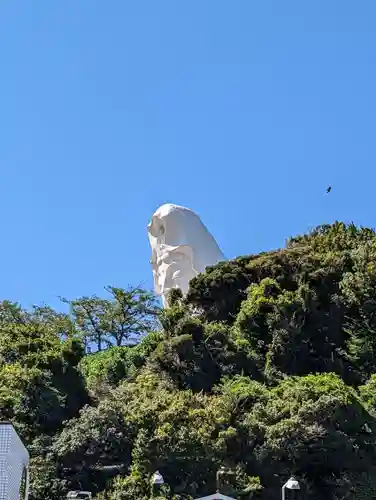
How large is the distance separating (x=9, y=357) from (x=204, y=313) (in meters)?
5.35

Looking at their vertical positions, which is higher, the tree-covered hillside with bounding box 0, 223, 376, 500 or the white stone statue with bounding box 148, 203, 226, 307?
the white stone statue with bounding box 148, 203, 226, 307

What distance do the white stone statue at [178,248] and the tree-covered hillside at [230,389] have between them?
3.79 m

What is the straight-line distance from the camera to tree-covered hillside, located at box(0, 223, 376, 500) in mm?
16953

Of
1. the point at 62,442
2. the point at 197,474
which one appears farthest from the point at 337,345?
the point at 62,442

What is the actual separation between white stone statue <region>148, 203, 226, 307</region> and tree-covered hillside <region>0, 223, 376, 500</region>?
379 centimetres

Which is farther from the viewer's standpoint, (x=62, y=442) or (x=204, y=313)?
(x=204, y=313)

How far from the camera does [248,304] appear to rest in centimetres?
2138

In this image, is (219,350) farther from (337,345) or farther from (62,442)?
(62,442)

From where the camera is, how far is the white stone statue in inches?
1120

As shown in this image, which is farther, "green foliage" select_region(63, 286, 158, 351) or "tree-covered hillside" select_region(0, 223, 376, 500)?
"green foliage" select_region(63, 286, 158, 351)

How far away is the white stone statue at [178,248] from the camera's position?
1120 inches

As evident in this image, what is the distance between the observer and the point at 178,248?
28547 millimetres

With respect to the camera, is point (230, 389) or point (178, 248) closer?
point (230, 389)

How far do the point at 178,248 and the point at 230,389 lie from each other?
10.5m
